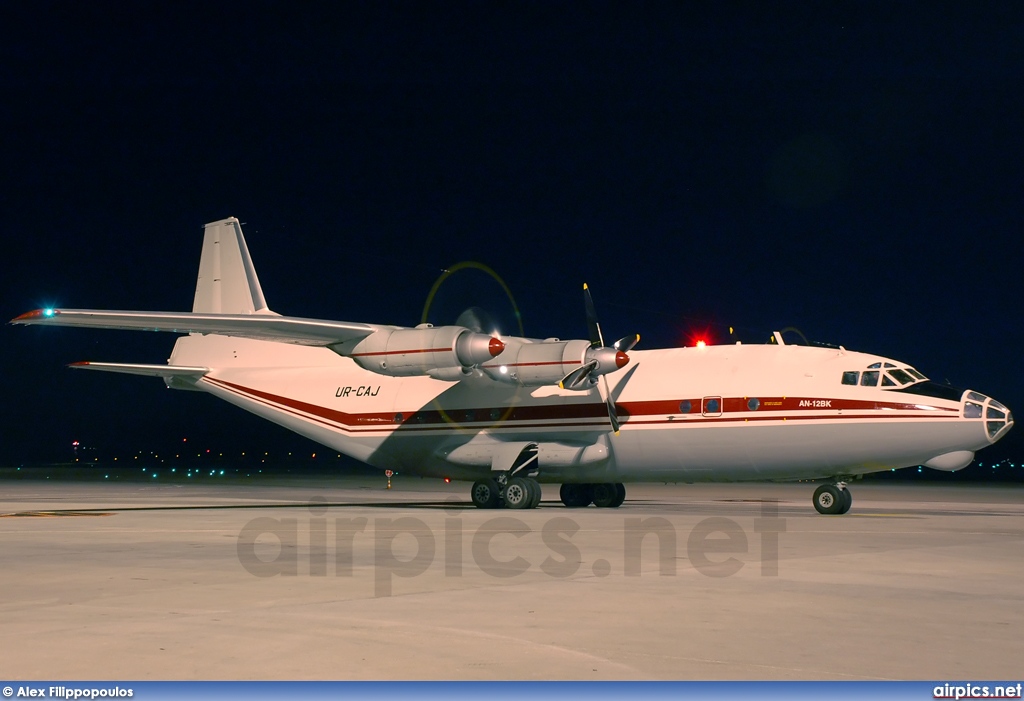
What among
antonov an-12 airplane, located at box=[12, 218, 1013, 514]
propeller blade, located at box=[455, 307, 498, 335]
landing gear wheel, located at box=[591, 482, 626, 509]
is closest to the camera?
antonov an-12 airplane, located at box=[12, 218, 1013, 514]

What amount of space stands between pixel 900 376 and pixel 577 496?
10.3 m

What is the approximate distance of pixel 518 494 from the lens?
2809 cm

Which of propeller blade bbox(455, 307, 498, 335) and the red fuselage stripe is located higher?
propeller blade bbox(455, 307, 498, 335)

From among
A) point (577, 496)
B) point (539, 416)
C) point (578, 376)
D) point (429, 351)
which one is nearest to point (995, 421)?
point (578, 376)

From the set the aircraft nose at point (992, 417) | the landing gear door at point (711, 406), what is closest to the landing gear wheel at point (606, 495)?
the landing gear door at point (711, 406)

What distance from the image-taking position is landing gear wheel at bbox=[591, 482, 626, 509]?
100ft

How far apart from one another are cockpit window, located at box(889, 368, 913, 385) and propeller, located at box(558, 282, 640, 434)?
6.56 m

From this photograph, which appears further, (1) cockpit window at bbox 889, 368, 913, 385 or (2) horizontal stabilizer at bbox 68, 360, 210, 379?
(2) horizontal stabilizer at bbox 68, 360, 210, 379

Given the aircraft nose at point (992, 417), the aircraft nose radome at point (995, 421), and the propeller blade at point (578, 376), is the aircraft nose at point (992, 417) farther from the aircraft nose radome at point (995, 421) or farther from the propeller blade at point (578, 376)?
the propeller blade at point (578, 376)

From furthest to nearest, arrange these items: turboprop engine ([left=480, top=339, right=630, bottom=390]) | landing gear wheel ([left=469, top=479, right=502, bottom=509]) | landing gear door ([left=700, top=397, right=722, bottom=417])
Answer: landing gear wheel ([left=469, top=479, right=502, bottom=509]) → turboprop engine ([left=480, top=339, right=630, bottom=390]) → landing gear door ([left=700, top=397, right=722, bottom=417])

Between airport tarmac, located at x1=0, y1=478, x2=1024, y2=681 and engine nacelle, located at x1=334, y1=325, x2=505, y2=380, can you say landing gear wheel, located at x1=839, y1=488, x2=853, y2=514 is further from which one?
engine nacelle, located at x1=334, y1=325, x2=505, y2=380

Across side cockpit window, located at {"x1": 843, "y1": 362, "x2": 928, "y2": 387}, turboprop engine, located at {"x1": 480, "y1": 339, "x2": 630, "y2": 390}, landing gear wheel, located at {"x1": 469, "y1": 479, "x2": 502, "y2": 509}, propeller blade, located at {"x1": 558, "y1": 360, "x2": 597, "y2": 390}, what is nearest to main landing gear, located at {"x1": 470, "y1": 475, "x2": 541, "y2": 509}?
landing gear wheel, located at {"x1": 469, "y1": 479, "x2": 502, "y2": 509}

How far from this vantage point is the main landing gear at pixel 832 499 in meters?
25.1

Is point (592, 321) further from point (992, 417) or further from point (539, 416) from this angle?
point (992, 417)
